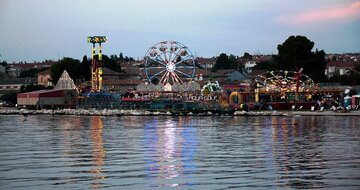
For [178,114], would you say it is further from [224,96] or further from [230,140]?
[230,140]

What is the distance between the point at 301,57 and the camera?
104 metres

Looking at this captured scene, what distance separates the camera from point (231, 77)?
154000mm

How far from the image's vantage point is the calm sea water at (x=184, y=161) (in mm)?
21391

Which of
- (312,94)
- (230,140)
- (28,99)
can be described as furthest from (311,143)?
(28,99)

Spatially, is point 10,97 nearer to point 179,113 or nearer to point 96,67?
point 96,67

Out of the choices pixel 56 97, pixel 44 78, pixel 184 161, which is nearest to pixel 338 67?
pixel 44 78

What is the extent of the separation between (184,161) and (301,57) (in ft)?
257

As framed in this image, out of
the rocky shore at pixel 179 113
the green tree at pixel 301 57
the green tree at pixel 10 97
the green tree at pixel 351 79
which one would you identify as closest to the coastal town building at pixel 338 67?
the green tree at pixel 351 79

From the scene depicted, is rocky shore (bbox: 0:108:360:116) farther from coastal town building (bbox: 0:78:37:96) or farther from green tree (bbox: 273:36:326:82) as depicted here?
coastal town building (bbox: 0:78:37:96)

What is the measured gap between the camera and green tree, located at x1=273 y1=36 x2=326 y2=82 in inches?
4033

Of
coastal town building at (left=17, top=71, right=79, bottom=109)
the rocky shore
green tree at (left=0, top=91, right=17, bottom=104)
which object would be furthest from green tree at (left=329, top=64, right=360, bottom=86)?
green tree at (left=0, top=91, right=17, bottom=104)

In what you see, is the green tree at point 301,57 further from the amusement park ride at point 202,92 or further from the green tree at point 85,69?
the green tree at point 85,69

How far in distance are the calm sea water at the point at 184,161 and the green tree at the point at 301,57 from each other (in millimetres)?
60347

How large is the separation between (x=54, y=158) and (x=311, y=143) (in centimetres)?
1308
